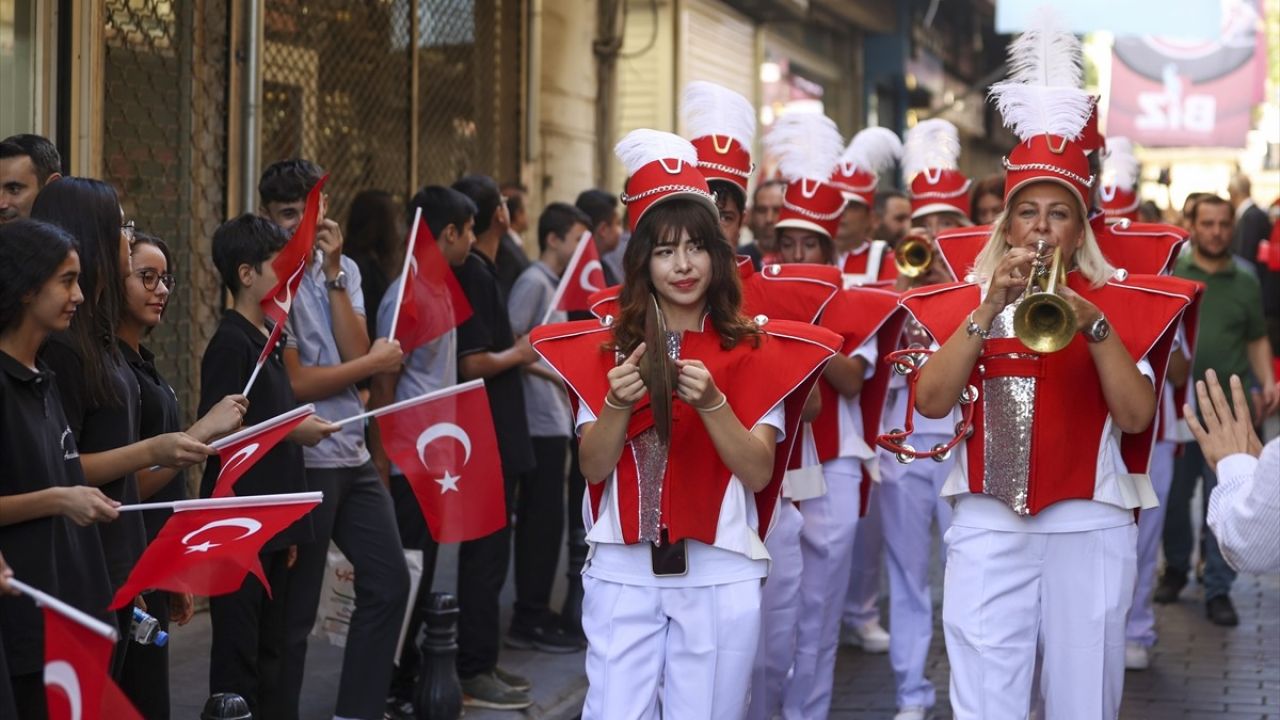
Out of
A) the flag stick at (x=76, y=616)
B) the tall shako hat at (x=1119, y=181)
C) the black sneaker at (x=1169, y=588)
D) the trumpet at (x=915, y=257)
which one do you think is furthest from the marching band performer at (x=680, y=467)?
the black sneaker at (x=1169, y=588)

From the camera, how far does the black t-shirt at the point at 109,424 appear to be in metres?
4.76

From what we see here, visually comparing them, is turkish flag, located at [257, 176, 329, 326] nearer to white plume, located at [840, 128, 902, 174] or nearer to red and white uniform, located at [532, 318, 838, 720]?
red and white uniform, located at [532, 318, 838, 720]

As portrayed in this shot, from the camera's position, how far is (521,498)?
8656mm

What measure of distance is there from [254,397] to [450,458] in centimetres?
94

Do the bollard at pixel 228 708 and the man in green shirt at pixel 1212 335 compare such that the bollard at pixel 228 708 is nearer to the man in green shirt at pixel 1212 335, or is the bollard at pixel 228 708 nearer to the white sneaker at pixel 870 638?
the white sneaker at pixel 870 638

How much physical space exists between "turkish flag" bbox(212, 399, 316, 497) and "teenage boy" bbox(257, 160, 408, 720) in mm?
961

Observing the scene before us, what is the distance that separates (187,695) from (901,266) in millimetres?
3692

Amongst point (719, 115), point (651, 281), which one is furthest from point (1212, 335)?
point (651, 281)

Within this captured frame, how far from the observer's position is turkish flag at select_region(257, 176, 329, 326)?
578 centimetres

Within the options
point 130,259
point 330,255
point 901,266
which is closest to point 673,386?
point 130,259

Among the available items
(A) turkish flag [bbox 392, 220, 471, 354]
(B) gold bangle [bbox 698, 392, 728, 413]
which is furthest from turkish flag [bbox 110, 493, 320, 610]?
(A) turkish flag [bbox 392, 220, 471, 354]

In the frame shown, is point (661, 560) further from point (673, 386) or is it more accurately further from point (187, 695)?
point (187, 695)

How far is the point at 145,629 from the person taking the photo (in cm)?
491

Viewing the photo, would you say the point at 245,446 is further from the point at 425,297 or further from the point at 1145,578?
the point at 1145,578
